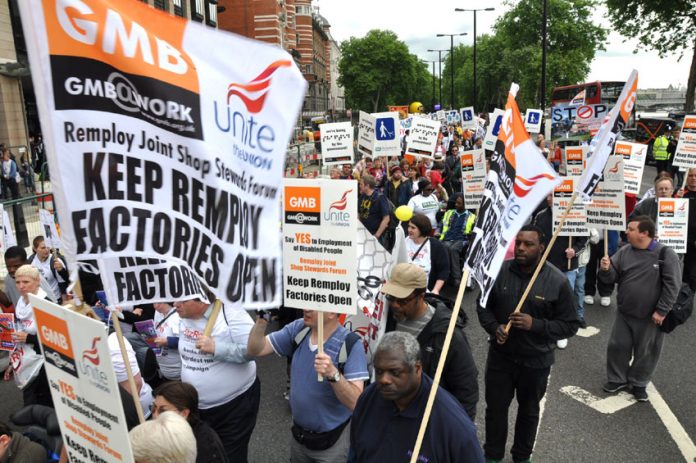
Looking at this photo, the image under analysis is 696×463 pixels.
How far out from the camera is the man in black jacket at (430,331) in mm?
3270

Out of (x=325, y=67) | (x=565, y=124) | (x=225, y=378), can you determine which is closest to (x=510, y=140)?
(x=225, y=378)

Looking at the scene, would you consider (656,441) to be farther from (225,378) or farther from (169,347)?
(169,347)

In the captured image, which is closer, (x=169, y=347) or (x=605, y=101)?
(x=169, y=347)

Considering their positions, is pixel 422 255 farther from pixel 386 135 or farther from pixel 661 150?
pixel 661 150

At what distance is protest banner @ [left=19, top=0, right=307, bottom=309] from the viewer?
2.11 meters

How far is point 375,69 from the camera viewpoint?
88.3 metres

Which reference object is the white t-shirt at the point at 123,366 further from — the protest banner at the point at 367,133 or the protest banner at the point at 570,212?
the protest banner at the point at 367,133

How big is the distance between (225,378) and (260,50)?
2.03 metres

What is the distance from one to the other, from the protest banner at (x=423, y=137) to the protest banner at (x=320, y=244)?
9129 mm

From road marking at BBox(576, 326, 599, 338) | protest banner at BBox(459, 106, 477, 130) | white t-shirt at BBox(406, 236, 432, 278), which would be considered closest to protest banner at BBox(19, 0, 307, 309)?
white t-shirt at BBox(406, 236, 432, 278)

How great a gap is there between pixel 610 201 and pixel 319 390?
4.68m

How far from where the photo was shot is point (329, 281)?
2.91 metres

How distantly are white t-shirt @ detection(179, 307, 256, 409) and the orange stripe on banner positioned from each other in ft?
5.69

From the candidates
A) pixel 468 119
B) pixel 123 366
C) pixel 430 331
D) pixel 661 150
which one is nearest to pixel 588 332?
pixel 430 331
